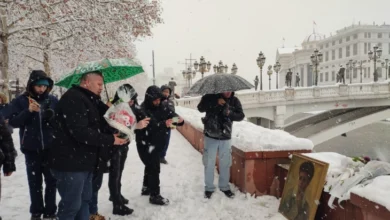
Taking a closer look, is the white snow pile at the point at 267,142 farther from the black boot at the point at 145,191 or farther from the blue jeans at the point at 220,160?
the black boot at the point at 145,191

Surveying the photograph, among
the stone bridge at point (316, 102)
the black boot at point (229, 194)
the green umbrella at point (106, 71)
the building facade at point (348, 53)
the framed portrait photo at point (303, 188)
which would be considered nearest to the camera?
the green umbrella at point (106, 71)

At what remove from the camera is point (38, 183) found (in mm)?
4191

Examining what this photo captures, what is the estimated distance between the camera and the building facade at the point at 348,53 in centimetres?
7657

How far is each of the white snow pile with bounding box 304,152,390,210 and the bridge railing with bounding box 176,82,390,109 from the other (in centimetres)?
2394

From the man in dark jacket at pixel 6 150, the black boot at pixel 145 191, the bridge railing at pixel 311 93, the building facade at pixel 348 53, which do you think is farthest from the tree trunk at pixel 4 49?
the building facade at pixel 348 53

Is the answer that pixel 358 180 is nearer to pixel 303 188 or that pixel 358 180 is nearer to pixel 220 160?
pixel 303 188

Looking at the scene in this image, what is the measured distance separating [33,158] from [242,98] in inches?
958

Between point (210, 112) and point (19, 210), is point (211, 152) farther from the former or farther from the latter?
point (19, 210)

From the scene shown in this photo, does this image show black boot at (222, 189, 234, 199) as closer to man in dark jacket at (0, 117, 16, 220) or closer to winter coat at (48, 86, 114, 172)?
winter coat at (48, 86, 114, 172)

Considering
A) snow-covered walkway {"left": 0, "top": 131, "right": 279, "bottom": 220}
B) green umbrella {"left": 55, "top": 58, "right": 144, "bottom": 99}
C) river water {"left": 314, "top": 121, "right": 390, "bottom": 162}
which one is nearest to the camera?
green umbrella {"left": 55, "top": 58, "right": 144, "bottom": 99}

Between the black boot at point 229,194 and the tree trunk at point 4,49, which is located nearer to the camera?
the black boot at point 229,194

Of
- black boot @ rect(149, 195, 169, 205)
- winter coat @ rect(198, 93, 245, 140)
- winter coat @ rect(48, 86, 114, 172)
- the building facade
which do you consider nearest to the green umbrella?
winter coat @ rect(48, 86, 114, 172)

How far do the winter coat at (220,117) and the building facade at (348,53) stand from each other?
72.3 m

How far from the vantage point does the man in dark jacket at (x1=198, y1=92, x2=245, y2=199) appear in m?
4.99
